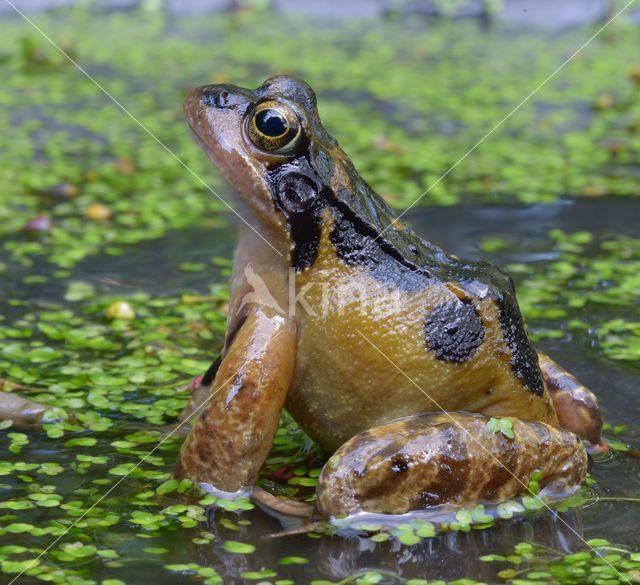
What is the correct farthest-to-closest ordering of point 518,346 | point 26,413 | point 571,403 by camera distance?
point 26,413 < point 571,403 < point 518,346

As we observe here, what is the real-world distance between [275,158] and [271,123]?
0.13 metres

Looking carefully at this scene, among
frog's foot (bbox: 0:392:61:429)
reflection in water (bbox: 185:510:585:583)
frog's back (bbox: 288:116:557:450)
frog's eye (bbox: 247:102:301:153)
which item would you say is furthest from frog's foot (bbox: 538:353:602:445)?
frog's foot (bbox: 0:392:61:429)

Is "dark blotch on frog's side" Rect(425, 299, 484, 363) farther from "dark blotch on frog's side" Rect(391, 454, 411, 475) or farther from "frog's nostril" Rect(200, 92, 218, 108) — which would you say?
"frog's nostril" Rect(200, 92, 218, 108)

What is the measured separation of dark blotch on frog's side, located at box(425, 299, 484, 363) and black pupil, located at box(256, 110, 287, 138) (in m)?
0.88

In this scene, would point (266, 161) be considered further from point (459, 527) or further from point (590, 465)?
point (590, 465)

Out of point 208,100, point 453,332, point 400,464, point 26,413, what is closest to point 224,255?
point 26,413

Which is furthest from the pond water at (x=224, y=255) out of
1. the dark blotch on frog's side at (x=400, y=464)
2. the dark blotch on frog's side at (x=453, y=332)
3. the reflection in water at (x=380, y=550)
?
the dark blotch on frog's side at (x=453, y=332)

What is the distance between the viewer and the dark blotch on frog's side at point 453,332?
12.5 ft

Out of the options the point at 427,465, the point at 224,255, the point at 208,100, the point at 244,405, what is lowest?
the point at 427,465

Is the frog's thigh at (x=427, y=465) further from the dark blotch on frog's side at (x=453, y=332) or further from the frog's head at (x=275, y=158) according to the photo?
the frog's head at (x=275, y=158)

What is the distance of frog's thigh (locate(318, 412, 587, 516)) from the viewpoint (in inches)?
143

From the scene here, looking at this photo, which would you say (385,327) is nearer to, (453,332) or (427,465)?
(453,332)

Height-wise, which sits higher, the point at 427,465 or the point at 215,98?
the point at 215,98

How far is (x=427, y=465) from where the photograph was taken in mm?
3639
